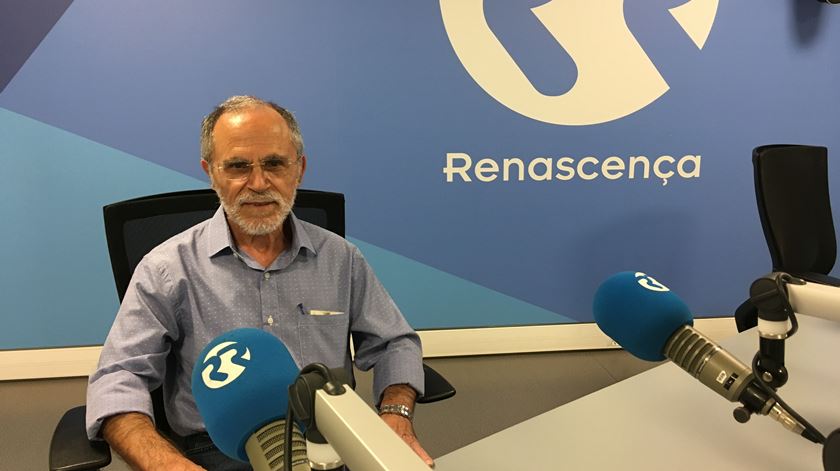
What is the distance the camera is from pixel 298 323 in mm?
1435

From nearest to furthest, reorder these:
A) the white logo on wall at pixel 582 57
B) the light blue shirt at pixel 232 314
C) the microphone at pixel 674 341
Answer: the microphone at pixel 674 341 → the light blue shirt at pixel 232 314 → the white logo on wall at pixel 582 57

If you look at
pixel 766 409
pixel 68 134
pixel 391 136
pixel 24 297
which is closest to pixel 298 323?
pixel 766 409

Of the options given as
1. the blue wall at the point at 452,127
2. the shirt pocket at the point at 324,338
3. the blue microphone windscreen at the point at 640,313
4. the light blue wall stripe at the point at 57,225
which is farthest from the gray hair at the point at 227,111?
the light blue wall stripe at the point at 57,225

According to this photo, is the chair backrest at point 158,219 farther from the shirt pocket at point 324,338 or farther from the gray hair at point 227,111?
the shirt pocket at point 324,338

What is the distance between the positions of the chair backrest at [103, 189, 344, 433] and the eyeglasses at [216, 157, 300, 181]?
0.45ft

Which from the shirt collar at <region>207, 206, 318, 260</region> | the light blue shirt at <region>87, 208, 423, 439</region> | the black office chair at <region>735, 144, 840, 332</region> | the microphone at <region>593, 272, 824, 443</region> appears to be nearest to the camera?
the microphone at <region>593, 272, 824, 443</region>

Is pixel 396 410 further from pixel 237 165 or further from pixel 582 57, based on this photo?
pixel 582 57

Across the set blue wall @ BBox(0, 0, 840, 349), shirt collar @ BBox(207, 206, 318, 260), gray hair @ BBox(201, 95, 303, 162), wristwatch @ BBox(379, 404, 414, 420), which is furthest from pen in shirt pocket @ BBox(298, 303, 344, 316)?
blue wall @ BBox(0, 0, 840, 349)

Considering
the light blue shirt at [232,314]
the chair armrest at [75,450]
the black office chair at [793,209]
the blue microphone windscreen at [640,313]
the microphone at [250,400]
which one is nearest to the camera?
the microphone at [250,400]

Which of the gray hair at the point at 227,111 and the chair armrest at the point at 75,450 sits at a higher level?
the gray hair at the point at 227,111

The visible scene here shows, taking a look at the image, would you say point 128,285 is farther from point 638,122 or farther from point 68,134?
point 638,122

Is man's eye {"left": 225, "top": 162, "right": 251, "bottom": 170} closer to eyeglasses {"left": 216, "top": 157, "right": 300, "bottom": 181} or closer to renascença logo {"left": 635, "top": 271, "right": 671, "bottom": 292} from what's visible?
eyeglasses {"left": 216, "top": 157, "right": 300, "bottom": 181}

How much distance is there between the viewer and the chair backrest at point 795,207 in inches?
85.8

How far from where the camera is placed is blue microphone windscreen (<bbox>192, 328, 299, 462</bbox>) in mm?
638
